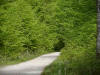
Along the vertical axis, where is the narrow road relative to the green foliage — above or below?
below

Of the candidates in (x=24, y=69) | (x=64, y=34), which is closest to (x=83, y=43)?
(x=64, y=34)

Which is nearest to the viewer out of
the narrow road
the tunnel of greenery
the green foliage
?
the green foliage

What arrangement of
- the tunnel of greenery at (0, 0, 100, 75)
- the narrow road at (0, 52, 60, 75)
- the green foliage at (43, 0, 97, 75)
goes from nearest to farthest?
the green foliage at (43, 0, 97, 75) < the tunnel of greenery at (0, 0, 100, 75) < the narrow road at (0, 52, 60, 75)

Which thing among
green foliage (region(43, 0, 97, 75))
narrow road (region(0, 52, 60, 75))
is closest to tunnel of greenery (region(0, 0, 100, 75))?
green foliage (region(43, 0, 97, 75))

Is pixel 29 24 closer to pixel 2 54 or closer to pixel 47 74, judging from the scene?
pixel 2 54

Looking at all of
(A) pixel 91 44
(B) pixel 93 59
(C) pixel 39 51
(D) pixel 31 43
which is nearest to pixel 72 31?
(A) pixel 91 44

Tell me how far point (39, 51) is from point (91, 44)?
76.5 ft

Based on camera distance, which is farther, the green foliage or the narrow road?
the narrow road

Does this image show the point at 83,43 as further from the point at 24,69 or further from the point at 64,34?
the point at 24,69

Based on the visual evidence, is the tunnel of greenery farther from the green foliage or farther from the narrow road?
the narrow road

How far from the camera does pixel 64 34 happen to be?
17016mm

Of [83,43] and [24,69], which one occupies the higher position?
[83,43]

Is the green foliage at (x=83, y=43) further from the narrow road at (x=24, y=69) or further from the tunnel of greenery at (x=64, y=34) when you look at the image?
the narrow road at (x=24, y=69)

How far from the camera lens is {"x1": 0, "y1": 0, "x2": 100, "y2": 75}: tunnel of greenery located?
1239 centimetres
